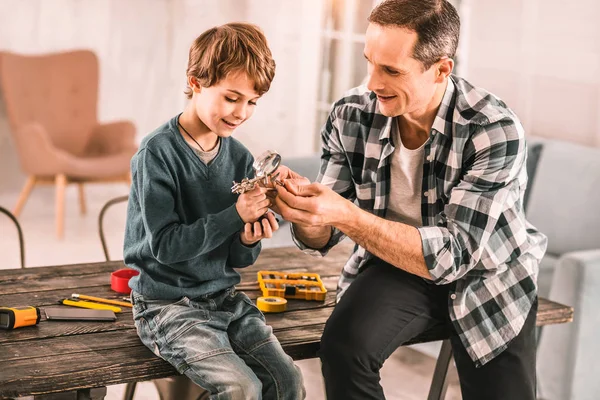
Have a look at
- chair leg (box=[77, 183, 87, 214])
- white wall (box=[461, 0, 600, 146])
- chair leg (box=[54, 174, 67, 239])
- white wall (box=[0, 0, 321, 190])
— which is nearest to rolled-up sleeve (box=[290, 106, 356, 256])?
white wall (box=[461, 0, 600, 146])

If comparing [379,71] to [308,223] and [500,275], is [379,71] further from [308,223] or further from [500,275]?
[500,275]

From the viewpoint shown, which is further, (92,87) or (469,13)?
(92,87)

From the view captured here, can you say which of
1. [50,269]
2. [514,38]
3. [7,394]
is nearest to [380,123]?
[50,269]

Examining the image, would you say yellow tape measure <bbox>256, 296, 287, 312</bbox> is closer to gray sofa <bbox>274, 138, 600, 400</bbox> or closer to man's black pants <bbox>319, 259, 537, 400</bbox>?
man's black pants <bbox>319, 259, 537, 400</bbox>

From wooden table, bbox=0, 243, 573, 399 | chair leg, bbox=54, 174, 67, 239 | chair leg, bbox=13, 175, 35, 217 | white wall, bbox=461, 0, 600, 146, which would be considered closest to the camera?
wooden table, bbox=0, 243, 573, 399

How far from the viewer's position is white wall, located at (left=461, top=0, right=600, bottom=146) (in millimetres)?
3830

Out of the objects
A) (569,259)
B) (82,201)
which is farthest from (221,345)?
(82,201)

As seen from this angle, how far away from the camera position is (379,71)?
2082mm

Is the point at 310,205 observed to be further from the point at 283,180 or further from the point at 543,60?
the point at 543,60

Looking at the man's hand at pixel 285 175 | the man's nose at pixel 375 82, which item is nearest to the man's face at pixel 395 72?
the man's nose at pixel 375 82

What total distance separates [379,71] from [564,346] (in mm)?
1355

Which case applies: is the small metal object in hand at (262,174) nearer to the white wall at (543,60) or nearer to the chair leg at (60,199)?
the white wall at (543,60)

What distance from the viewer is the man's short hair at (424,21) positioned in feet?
6.75

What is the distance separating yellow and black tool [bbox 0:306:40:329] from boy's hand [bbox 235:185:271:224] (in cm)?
49
